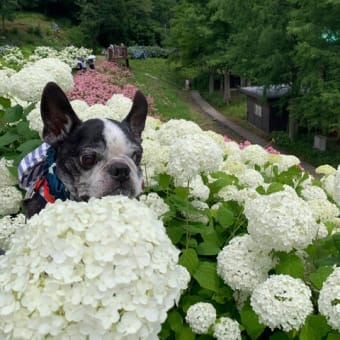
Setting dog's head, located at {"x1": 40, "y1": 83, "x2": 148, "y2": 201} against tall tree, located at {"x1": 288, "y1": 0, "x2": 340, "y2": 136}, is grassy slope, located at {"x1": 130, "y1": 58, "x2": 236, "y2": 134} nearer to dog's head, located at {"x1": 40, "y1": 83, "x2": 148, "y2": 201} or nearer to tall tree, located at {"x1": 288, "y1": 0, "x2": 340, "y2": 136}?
tall tree, located at {"x1": 288, "y1": 0, "x2": 340, "y2": 136}

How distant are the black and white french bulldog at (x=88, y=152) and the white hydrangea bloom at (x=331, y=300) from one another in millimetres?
1331

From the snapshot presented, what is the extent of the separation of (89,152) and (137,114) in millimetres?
597

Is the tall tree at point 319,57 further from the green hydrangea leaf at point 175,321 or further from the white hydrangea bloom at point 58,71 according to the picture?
the green hydrangea leaf at point 175,321

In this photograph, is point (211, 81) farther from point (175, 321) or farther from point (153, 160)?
point (175, 321)

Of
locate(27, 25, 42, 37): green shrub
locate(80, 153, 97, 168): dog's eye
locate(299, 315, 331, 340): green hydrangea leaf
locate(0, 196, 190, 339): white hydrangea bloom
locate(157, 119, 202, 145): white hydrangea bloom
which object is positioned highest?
locate(0, 196, 190, 339): white hydrangea bloom

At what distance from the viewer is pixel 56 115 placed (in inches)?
124

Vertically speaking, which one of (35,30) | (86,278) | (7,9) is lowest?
(35,30)

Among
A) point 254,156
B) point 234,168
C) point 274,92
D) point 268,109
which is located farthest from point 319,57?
point 234,168

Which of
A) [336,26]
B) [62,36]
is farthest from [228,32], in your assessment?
[62,36]

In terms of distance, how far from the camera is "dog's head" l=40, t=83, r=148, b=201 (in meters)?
3.05

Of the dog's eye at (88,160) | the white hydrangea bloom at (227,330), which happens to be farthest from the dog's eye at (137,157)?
the white hydrangea bloom at (227,330)

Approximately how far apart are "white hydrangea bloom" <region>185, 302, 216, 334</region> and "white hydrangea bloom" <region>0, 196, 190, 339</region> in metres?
0.77

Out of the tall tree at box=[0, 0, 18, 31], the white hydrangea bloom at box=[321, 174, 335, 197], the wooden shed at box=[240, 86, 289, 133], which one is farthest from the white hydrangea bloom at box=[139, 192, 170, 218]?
the tall tree at box=[0, 0, 18, 31]

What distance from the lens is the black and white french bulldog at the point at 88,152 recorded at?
3049 mm
